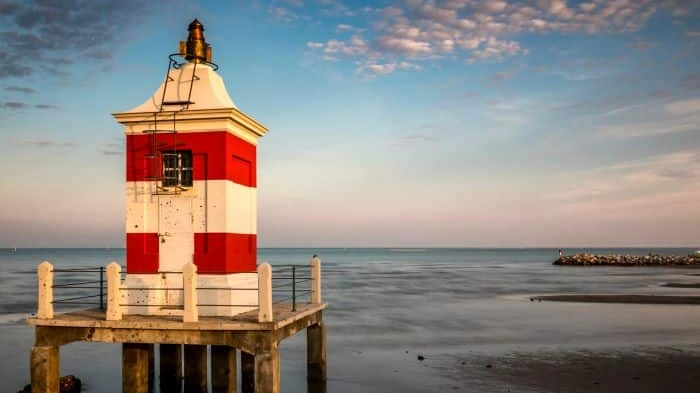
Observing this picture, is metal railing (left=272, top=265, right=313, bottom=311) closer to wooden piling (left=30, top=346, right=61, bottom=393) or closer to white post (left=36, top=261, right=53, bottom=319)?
white post (left=36, top=261, right=53, bottom=319)

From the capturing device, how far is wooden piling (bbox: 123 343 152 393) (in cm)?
1316

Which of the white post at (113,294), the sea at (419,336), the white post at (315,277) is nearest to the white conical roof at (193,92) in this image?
the white post at (113,294)

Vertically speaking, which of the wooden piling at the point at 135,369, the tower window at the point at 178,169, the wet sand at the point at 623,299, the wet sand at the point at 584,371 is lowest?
the wet sand at the point at 623,299

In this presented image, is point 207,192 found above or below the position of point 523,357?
above

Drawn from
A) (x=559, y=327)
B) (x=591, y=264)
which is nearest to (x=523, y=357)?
(x=559, y=327)

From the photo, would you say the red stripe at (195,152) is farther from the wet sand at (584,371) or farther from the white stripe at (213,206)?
the wet sand at (584,371)

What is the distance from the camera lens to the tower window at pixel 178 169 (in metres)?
13.6

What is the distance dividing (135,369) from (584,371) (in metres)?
12.6

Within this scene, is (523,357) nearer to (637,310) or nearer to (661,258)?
(637,310)

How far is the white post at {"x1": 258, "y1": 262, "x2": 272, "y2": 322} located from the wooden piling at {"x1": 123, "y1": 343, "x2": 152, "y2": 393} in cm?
321

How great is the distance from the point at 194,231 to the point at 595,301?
102ft

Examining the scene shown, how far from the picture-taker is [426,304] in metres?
38.8

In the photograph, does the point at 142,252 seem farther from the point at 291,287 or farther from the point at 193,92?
the point at 291,287

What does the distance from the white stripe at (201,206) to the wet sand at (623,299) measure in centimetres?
3011
